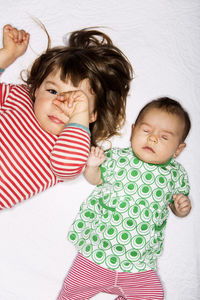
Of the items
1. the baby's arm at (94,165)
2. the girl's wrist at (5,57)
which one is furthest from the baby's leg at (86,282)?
the girl's wrist at (5,57)

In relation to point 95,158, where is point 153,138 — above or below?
above

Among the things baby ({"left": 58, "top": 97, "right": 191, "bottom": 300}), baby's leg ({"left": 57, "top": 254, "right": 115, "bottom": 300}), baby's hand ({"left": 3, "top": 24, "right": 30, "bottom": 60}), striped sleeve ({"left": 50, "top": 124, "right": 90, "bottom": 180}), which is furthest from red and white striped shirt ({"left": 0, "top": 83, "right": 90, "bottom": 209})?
baby's leg ({"left": 57, "top": 254, "right": 115, "bottom": 300})

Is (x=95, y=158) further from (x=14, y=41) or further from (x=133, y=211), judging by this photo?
(x=14, y=41)

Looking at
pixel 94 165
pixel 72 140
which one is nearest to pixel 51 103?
pixel 72 140

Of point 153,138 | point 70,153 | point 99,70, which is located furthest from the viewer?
point 99,70

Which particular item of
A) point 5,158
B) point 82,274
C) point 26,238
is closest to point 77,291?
point 82,274

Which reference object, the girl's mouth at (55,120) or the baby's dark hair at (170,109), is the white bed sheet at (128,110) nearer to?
the baby's dark hair at (170,109)

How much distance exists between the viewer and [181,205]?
119 centimetres

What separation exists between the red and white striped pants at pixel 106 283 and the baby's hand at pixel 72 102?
1.78ft

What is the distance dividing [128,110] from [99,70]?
0.66ft

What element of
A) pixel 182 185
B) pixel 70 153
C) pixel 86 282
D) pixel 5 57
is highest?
pixel 5 57

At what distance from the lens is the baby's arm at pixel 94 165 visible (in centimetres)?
113

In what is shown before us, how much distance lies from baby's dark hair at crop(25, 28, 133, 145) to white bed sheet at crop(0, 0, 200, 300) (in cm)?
4

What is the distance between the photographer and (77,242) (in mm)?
1190
